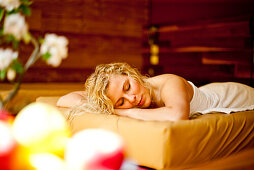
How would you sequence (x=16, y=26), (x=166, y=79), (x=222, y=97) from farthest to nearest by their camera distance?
(x=222, y=97) → (x=166, y=79) → (x=16, y=26)

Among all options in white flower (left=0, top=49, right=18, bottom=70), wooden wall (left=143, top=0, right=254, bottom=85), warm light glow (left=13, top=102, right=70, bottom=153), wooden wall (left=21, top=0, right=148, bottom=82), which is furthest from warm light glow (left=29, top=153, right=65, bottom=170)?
wooden wall (left=21, top=0, right=148, bottom=82)

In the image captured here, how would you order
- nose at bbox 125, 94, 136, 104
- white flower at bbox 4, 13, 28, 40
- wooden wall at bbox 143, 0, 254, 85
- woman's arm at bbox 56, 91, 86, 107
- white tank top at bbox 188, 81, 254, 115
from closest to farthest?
white flower at bbox 4, 13, 28, 40 → nose at bbox 125, 94, 136, 104 → woman's arm at bbox 56, 91, 86, 107 → white tank top at bbox 188, 81, 254, 115 → wooden wall at bbox 143, 0, 254, 85

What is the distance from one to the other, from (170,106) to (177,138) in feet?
1.16

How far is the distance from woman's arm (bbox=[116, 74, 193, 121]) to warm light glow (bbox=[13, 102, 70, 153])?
671mm

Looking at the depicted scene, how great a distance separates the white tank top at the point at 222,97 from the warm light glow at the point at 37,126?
3.99ft

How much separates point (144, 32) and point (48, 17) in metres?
1.64

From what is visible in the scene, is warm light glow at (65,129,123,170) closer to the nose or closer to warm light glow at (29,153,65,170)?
warm light glow at (29,153,65,170)

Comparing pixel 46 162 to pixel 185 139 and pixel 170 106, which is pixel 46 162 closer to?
pixel 185 139

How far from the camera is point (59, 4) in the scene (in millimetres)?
4590

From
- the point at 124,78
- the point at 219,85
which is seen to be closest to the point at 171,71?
the point at 219,85

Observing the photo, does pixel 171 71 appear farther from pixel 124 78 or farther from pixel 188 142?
pixel 188 142

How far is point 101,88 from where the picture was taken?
Result: 182 centimetres

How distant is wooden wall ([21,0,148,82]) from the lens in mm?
4516

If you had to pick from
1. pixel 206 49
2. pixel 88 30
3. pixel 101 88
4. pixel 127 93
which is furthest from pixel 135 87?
pixel 88 30
